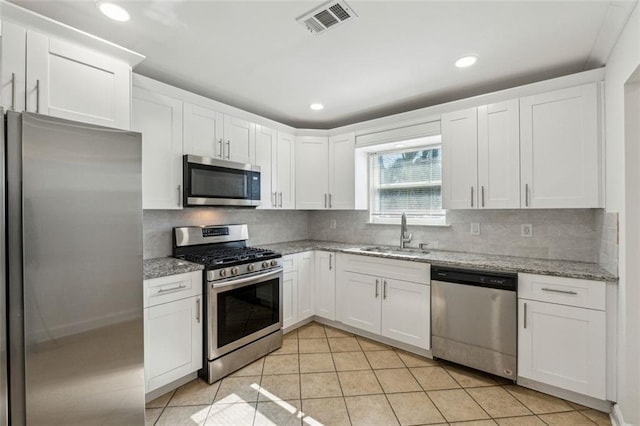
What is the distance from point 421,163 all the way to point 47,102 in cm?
321

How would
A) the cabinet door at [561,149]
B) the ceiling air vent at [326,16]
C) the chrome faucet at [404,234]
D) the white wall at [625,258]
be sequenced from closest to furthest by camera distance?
the ceiling air vent at [326,16] < the white wall at [625,258] < the cabinet door at [561,149] < the chrome faucet at [404,234]

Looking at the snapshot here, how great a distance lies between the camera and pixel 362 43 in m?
2.00

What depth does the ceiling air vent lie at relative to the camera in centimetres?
164

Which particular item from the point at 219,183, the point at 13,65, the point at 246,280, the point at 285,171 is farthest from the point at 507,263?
the point at 13,65

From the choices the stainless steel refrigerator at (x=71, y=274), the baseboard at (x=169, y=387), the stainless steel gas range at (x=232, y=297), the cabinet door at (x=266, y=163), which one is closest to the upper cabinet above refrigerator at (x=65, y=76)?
the stainless steel refrigerator at (x=71, y=274)

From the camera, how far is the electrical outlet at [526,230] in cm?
266

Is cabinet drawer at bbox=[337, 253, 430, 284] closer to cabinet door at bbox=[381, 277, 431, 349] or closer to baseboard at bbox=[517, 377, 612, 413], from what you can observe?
cabinet door at bbox=[381, 277, 431, 349]

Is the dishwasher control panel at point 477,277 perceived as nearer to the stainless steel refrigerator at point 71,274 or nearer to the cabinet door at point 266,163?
the cabinet door at point 266,163

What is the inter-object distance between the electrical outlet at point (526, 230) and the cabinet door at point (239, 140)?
2716 mm

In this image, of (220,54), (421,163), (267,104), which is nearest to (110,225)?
(220,54)

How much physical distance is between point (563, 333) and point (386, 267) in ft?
4.52

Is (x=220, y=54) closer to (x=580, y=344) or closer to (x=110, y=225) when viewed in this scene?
(x=110, y=225)

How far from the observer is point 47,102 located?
1.61 m

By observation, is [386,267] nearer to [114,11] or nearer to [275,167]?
[275,167]
